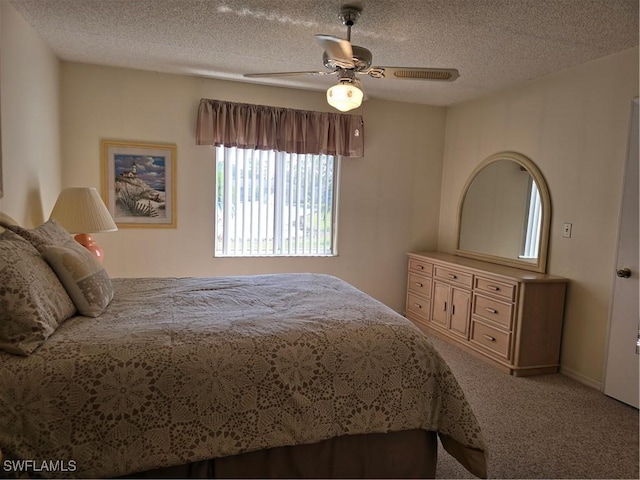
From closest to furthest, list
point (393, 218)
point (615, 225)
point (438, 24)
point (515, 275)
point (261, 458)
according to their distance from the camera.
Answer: point (261, 458) → point (438, 24) → point (615, 225) → point (515, 275) → point (393, 218)

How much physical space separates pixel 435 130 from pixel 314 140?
1521 mm

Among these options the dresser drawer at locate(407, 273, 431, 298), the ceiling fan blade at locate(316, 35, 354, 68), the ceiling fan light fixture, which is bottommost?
the dresser drawer at locate(407, 273, 431, 298)

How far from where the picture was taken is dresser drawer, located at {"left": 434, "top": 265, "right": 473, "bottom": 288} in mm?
3664

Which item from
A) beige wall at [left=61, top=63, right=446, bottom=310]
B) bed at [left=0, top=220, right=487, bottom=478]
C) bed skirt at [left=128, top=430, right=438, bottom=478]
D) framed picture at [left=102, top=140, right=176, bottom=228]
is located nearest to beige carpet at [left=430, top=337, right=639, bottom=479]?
bed skirt at [left=128, top=430, right=438, bottom=478]

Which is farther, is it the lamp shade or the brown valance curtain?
the brown valance curtain

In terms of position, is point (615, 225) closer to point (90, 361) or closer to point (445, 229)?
point (445, 229)

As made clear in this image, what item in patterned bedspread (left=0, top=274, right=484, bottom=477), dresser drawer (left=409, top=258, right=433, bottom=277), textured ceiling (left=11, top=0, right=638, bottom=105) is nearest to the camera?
patterned bedspread (left=0, top=274, right=484, bottom=477)

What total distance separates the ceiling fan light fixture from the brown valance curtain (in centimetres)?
183

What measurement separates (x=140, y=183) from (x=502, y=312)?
348cm

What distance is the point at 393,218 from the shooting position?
466 cm

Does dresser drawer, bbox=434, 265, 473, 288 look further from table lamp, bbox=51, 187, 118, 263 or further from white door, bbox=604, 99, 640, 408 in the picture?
table lamp, bbox=51, 187, 118, 263

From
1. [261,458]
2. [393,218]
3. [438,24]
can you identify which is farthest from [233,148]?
[261,458]

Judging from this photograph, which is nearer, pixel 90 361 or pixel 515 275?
pixel 90 361

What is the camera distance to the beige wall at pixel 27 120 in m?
2.45
